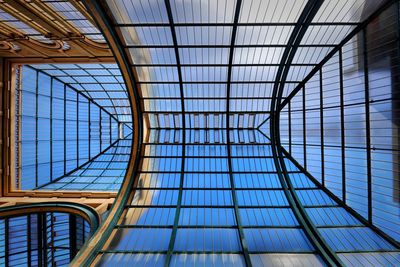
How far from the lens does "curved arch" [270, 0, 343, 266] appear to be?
14.6m

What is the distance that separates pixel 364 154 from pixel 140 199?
17.0 m

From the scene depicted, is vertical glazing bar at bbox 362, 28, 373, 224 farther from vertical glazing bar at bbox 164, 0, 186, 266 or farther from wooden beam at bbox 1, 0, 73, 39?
wooden beam at bbox 1, 0, 73, 39

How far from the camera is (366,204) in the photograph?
16219 millimetres

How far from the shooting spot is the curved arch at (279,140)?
14614mm

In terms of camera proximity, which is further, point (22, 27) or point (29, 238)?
point (29, 238)

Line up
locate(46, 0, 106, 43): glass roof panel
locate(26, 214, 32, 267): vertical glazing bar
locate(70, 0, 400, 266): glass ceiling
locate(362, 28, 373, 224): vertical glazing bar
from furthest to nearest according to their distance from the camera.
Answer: locate(26, 214, 32, 267): vertical glazing bar, locate(46, 0, 106, 43): glass roof panel, locate(362, 28, 373, 224): vertical glazing bar, locate(70, 0, 400, 266): glass ceiling

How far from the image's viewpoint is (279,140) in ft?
72.7

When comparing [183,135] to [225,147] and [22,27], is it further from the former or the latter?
[22,27]

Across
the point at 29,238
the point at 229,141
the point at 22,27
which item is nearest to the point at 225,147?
the point at 229,141

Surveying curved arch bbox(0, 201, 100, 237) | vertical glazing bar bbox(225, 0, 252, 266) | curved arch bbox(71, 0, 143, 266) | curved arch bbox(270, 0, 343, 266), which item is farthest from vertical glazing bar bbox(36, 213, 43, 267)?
curved arch bbox(270, 0, 343, 266)

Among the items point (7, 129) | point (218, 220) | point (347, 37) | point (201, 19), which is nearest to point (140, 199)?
point (218, 220)

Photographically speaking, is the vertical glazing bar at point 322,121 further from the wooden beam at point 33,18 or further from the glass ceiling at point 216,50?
the wooden beam at point 33,18

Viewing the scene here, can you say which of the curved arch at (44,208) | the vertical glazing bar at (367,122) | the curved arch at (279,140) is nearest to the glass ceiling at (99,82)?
the curved arch at (44,208)

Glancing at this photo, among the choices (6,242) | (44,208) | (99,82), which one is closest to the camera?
(44,208)
